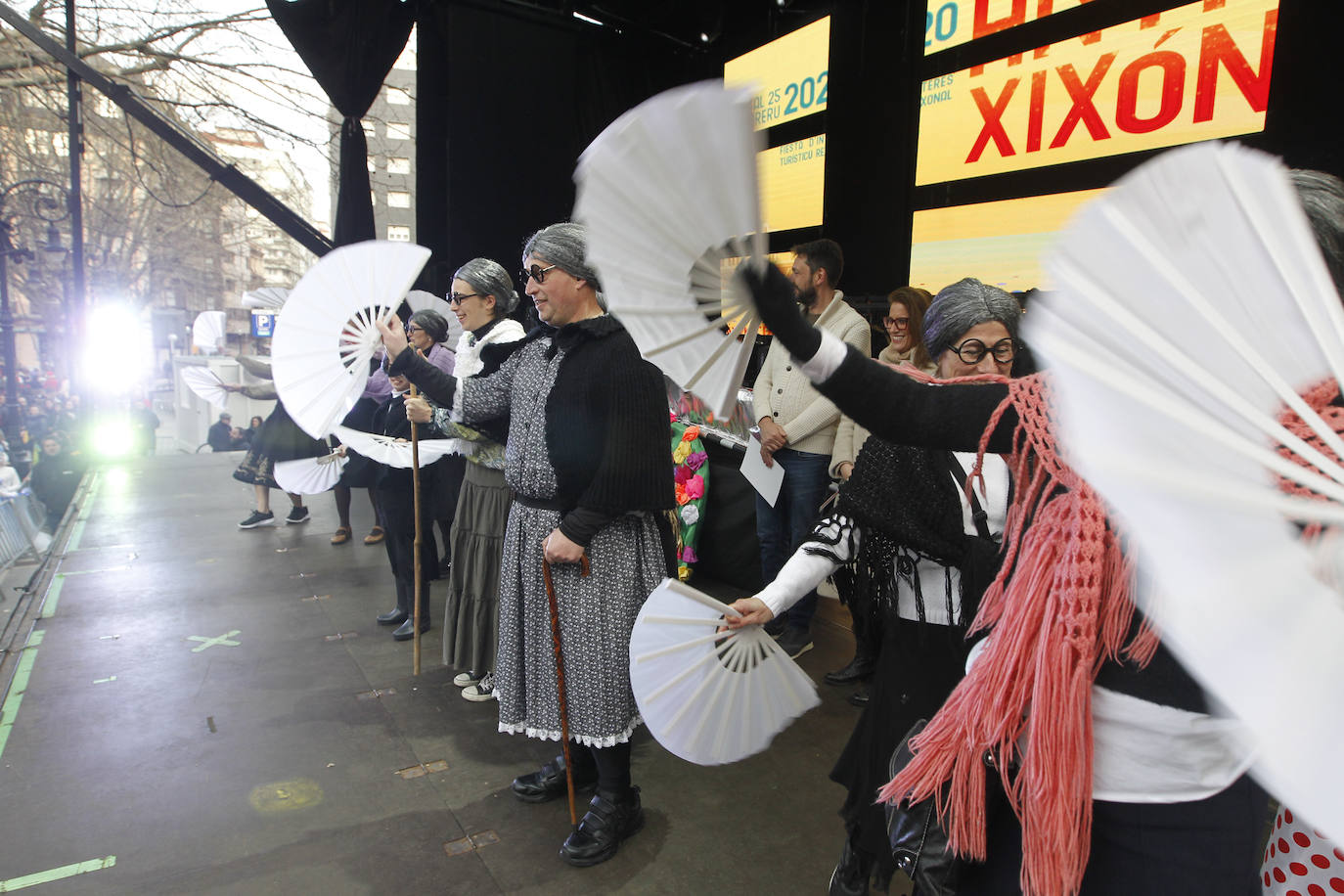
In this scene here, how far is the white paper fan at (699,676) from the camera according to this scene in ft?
5.26

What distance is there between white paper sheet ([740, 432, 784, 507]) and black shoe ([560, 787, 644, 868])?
1.67m

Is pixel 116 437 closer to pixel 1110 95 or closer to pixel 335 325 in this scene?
pixel 335 325

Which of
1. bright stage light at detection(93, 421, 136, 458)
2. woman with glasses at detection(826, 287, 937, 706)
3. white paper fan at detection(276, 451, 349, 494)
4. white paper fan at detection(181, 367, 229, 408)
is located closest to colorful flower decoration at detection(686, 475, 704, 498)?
woman with glasses at detection(826, 287, 937, 706)

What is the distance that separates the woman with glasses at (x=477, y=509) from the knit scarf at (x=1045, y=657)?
7.22 ft

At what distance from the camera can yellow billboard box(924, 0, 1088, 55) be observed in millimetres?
3668

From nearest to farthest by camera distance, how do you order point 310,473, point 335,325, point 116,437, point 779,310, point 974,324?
point 779,310 < point 974,324 < point 335,325 < point 310,473 < point 116,437

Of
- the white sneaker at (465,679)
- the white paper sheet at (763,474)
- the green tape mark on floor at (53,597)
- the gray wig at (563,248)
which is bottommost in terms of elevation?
the green tape mark on floor at (53,597)

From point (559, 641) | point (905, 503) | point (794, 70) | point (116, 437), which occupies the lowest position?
point (116, 437)

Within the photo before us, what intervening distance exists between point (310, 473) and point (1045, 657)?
16.2 ft

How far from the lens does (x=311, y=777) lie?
9.18ft

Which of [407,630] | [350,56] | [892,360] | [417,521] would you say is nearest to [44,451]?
[350,56]

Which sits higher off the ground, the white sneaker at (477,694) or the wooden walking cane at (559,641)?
the wooden walking cane at (559,641)

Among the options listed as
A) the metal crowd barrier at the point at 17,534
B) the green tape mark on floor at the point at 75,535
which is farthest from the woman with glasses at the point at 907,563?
the green tape mark on floor at the point at 75,535

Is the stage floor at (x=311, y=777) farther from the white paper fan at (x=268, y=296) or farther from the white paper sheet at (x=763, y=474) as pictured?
the white paper fan at (x=268, y=296)
